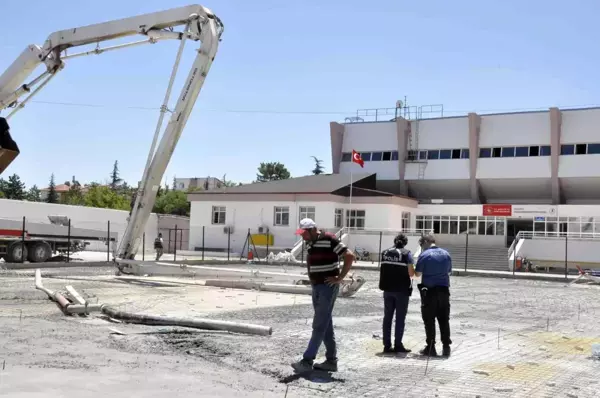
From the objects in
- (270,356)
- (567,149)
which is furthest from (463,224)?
(270,356)

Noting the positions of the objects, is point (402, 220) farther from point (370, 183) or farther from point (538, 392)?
point (538, 392)

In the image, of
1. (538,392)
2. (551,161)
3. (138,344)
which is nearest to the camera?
(538,392)

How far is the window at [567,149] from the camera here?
54.5 meters

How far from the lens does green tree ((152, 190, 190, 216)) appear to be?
3794 inches

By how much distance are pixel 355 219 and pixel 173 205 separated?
2090 inches

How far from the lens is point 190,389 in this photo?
6.48m

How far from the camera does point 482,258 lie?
140 ft

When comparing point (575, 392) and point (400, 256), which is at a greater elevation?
point (400, 256)

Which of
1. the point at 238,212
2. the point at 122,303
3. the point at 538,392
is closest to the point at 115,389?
the point at 538,392

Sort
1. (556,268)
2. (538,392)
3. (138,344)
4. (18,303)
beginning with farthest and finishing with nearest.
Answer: (556,268), (18,303), (138,344), (538,392)

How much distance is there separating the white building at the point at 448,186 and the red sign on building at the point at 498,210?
0.08 meters

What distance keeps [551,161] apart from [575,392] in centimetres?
5148

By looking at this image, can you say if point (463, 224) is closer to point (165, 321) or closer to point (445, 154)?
point (445, 154)

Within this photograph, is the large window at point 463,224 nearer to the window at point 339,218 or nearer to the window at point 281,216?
the window at point 339,218
